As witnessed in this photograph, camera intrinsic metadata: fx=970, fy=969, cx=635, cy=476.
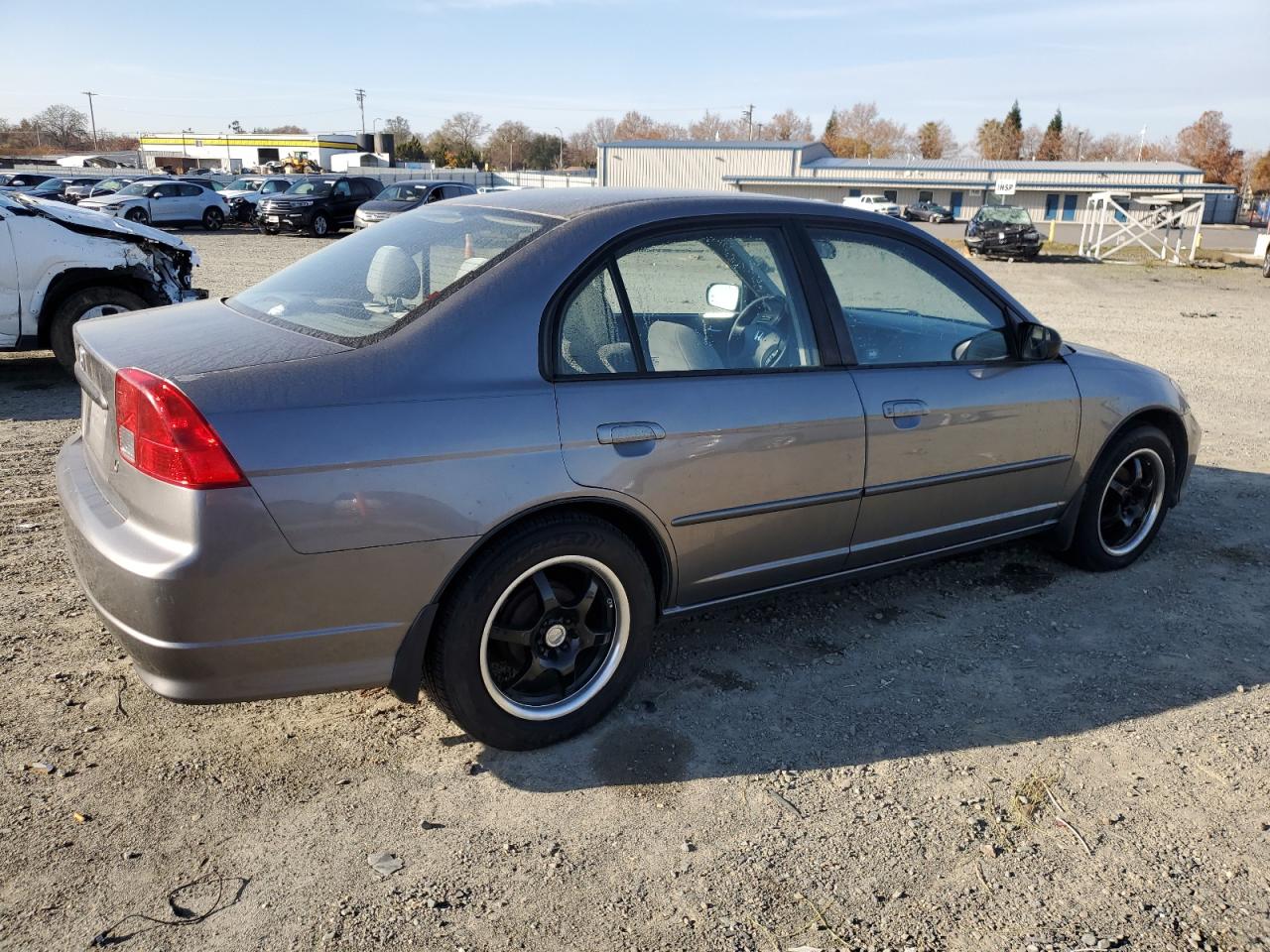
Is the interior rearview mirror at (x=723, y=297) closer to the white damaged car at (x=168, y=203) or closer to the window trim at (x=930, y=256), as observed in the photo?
the window trim at (x=930, y=256)

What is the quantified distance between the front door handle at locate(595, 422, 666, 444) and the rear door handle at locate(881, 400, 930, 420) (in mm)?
998

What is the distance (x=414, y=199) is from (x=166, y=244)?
17.7 metres

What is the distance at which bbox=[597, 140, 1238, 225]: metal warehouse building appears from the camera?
6234 centimetres

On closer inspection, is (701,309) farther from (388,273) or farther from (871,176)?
(871,176)

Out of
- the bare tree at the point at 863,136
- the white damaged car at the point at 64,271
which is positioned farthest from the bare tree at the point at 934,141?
the white damaged car at the point at 64,271

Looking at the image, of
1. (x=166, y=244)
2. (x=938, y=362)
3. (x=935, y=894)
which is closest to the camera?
(x=935, y=894)

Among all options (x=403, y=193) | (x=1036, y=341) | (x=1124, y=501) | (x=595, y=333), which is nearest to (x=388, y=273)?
(x=595, y=333)

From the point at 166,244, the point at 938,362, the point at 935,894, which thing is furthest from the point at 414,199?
the point at 935,894

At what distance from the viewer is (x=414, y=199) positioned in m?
25.0

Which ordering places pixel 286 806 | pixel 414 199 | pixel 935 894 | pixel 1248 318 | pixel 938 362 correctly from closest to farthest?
1. pixel 935 894
2. pixel 286 806
3. pixel 938 362
4. pixel 1248 318
5. pixel 414 199

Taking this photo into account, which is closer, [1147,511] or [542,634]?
[542,634]

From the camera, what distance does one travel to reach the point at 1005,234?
1102 inches

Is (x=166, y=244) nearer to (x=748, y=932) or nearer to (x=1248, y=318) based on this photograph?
(x=748, y=932)

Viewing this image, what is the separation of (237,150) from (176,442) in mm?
101104
